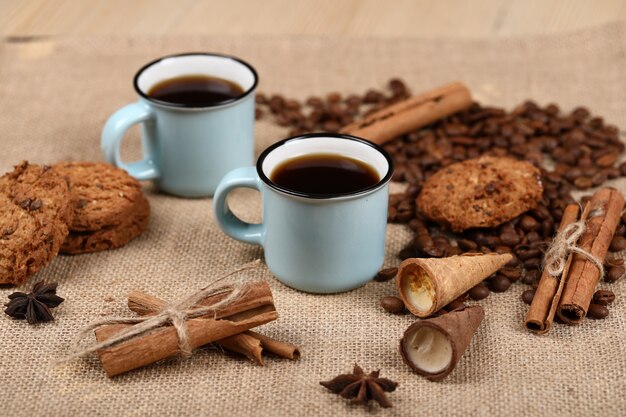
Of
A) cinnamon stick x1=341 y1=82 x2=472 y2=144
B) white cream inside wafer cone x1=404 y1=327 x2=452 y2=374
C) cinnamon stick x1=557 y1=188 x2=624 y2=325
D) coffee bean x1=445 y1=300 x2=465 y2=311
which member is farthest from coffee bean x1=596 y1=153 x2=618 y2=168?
white cream inside wafer cone x1=404 y1=327 x2=452 y2=374

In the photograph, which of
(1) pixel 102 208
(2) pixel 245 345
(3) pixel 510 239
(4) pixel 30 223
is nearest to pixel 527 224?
(3) pixel 510 239

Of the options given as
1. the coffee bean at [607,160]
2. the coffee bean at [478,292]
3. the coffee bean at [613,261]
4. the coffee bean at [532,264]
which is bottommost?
the coffee bean at [478,292]

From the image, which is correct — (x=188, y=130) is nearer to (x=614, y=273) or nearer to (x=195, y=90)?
(x=195, y=90)

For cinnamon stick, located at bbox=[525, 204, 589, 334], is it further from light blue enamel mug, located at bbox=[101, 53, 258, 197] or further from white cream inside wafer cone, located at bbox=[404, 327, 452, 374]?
light blue enamel mug, located at bbox=[101, 53, 258, 197]

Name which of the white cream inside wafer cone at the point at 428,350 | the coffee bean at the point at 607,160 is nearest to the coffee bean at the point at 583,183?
the coffee bean at the point at 607,160

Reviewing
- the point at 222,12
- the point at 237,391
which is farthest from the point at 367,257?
the point at 222,12

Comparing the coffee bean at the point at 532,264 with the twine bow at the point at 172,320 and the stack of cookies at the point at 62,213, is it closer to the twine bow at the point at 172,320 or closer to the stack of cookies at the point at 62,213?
the twine bow at the point at 172,320

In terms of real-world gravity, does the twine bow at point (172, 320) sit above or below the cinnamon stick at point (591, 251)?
below
